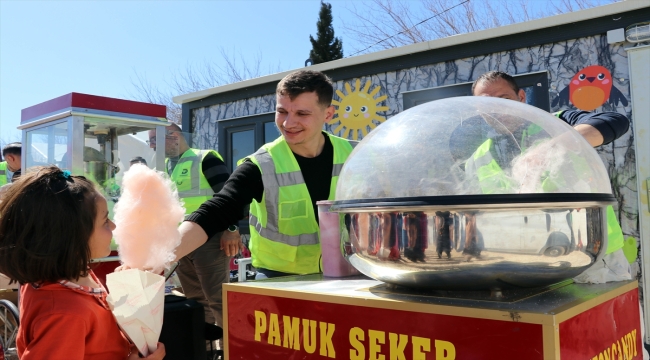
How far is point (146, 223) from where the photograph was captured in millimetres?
1496

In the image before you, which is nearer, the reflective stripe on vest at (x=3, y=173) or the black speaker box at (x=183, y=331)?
the black speaker box at (x=183, y=331)

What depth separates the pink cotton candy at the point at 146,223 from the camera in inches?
58.9

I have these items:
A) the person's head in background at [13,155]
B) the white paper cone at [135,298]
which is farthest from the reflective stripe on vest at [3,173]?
the white paper cone at [135,298]

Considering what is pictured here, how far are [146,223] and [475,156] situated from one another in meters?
0.96

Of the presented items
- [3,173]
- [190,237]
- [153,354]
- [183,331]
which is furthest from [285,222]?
[3,173]

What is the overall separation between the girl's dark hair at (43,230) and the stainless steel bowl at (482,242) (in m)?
0.94

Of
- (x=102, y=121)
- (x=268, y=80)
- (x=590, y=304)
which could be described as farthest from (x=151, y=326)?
(x=268, y=80)

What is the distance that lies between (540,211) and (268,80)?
5037mm

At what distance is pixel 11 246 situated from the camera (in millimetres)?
1517

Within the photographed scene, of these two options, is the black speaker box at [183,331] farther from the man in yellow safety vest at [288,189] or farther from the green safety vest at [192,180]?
the green safety vest at [192,180]

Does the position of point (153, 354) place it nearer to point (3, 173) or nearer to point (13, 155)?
point (13, 155)

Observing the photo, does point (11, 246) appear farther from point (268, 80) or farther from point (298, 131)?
point (268, 80)

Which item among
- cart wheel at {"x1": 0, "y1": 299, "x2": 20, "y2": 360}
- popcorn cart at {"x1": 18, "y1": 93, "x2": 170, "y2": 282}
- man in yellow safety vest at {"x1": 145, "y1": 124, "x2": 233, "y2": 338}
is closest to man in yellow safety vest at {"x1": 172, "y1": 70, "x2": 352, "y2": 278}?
man in yellow safety vest at {"x1": 145, "y1": 124, "x2": 233, "y2": 338}

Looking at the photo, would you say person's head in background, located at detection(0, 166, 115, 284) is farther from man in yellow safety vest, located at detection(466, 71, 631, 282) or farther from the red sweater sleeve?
man in yellow safety vest, located at detection(466, 71, 631, 282)
